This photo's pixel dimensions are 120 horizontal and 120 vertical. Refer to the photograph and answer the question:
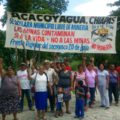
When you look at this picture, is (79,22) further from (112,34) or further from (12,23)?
(12,23)

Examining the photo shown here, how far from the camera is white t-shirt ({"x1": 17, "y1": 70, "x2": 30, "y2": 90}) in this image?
15.5 m

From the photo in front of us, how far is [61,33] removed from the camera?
16.6 metres

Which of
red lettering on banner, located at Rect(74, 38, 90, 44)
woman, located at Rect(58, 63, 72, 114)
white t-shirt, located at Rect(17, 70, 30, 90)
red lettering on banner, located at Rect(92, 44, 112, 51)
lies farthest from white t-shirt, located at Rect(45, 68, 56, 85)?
red lettering on banner, located at Rect(92, 44, 112, 51)

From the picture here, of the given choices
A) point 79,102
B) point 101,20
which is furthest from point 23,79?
point 101,20

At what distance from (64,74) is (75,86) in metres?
0.57

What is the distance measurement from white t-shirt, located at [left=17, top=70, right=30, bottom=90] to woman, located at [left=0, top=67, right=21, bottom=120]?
1.28 meters

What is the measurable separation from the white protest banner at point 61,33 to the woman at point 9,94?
2.50 meters

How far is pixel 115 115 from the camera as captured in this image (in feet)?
49.8

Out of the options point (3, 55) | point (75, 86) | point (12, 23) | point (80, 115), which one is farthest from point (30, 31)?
point (3, 55)

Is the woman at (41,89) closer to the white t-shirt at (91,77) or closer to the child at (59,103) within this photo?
the child at (59,103)

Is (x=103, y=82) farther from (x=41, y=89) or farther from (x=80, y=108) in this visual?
(x=41, y=89)

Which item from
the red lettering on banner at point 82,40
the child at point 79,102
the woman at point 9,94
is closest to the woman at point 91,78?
the red lettering on banner at point 82,40

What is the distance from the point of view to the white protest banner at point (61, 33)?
54.0 feet

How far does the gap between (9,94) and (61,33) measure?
3563 millimetres
